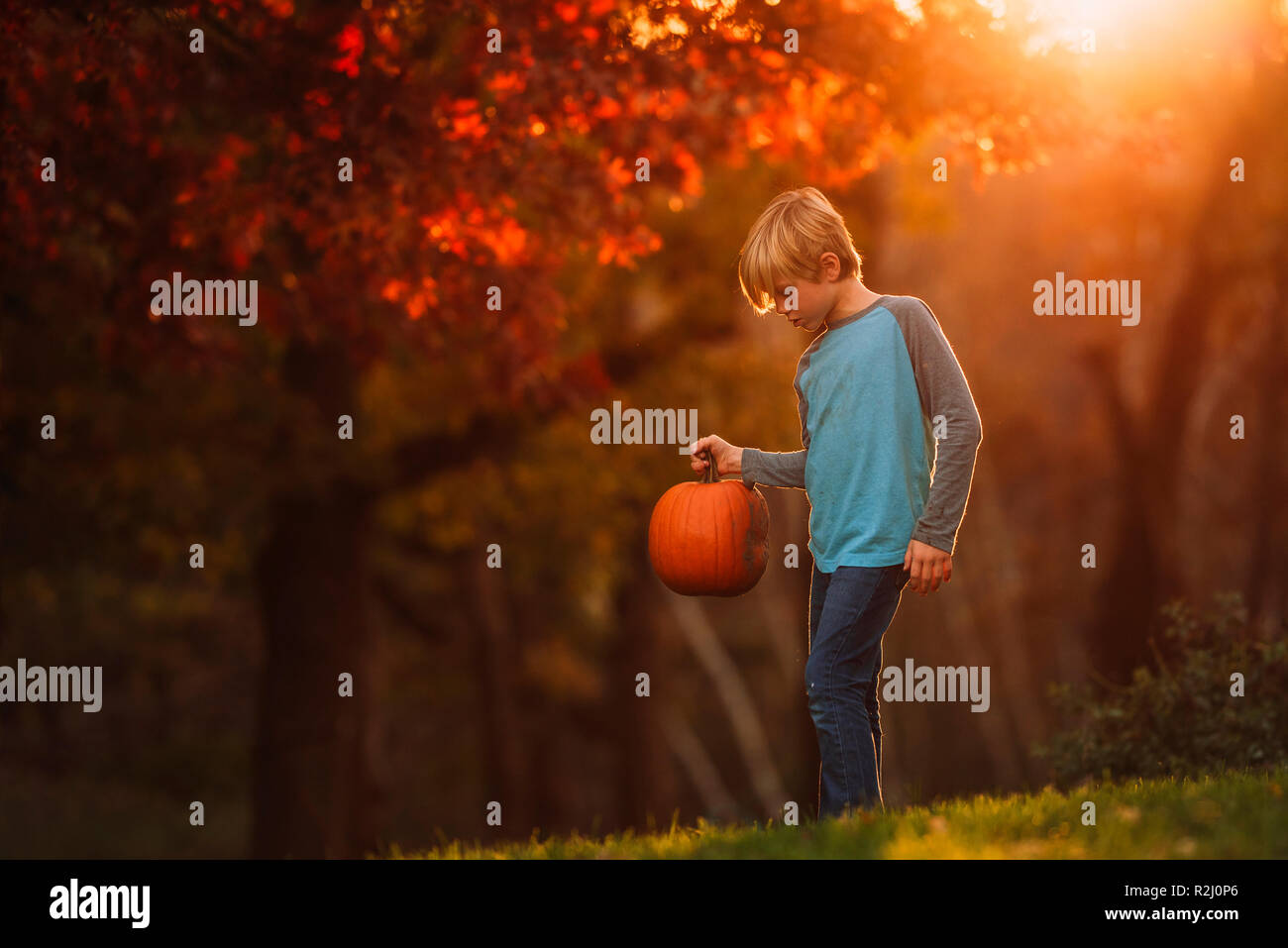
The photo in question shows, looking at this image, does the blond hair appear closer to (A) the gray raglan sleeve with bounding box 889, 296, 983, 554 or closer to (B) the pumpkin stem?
(A) the gray raglan sleeve with bounding box 889, 296, 983, 554

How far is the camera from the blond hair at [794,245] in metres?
4.56

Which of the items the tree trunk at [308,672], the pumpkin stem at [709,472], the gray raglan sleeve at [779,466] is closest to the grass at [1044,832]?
the gray raglan sleeve at [779,466]

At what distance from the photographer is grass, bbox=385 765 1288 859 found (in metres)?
4.17

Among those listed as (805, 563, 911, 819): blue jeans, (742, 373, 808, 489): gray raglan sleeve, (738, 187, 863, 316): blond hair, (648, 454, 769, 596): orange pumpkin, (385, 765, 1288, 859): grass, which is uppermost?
(738, 187, 863, 316): blond hair

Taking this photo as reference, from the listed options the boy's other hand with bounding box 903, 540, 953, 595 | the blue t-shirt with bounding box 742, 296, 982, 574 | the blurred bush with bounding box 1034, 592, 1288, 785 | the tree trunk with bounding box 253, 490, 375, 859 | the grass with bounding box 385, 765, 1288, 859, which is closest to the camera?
the grass with bounding box 385, 765, 1288, 859

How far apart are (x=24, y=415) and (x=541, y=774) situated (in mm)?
10634

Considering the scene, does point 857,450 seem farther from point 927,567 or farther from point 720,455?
point 720,455

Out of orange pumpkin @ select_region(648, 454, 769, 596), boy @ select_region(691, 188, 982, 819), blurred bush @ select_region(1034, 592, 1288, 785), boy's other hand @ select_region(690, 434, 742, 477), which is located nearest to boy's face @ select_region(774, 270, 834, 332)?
boy @ select_region(691, 188, 982, 819)

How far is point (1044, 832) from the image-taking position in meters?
4.54

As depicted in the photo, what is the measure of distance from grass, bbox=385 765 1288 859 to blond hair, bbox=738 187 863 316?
1.89m

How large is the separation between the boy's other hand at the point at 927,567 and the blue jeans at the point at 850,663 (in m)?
0.17

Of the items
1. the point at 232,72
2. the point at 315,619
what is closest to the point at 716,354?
the point at 315,619

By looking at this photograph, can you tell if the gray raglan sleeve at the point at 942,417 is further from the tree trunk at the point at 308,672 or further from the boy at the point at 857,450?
the tree trunk at the point at 308,672

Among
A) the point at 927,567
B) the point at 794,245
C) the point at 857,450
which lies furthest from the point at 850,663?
the point at 794,245
